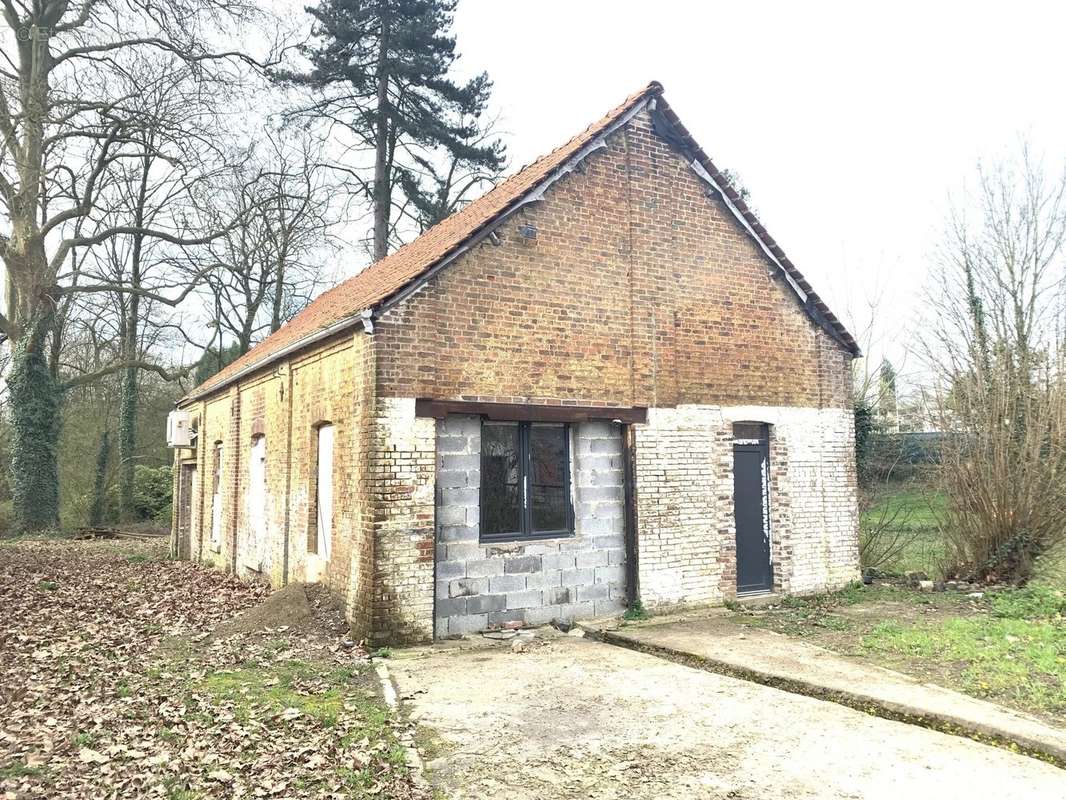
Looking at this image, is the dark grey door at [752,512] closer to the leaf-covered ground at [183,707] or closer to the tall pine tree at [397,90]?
the leaf-covered ground at [183,707]

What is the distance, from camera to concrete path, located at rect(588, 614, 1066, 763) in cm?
599

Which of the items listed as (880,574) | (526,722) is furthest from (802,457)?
(526,722)

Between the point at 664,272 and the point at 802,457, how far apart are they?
3.74 meters

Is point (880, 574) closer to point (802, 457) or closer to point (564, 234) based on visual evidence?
point (802, 457)

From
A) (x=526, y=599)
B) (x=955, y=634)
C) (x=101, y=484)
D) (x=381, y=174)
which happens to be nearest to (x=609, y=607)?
(x=526, y=599)

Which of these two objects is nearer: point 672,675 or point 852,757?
point 852,757

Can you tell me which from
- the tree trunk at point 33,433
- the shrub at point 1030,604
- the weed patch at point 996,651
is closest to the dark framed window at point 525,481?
the weed patch at point 996,651

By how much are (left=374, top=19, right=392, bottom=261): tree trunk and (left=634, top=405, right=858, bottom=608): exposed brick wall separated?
17.6 meters

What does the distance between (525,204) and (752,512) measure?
5.76 m

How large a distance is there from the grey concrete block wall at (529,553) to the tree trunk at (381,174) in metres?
17.8

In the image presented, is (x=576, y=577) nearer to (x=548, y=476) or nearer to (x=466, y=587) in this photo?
(x=548, y=476)

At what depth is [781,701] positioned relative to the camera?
6.92 metres

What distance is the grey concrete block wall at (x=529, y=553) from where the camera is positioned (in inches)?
370

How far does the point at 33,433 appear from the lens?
21.7 metres
